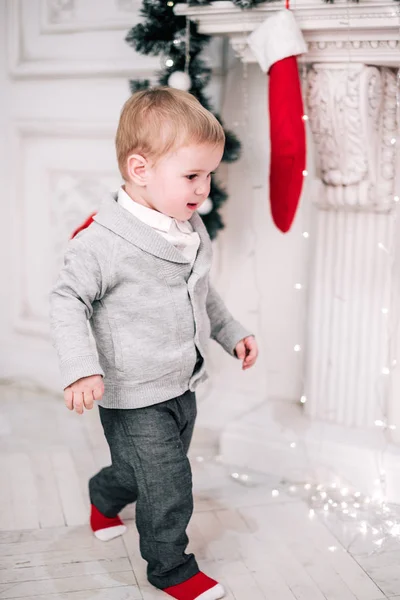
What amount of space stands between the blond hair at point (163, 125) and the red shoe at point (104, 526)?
84cm

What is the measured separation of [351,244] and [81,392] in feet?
3.00

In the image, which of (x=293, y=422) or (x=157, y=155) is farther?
(x=293, y=422)

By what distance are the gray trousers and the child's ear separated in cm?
44

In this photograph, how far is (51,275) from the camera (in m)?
2.67

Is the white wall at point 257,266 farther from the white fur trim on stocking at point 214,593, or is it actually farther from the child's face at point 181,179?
the white fur trim on stocking at point 214,593

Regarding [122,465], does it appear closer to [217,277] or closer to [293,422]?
[293,422]

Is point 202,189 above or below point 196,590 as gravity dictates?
above

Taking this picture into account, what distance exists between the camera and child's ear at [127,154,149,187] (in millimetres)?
1441

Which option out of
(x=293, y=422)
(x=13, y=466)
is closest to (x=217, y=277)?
(x=293, y=422)

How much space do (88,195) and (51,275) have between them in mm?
334

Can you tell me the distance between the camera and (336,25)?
1.72 metres

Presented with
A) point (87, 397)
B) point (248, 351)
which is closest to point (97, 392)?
point (87, 397)

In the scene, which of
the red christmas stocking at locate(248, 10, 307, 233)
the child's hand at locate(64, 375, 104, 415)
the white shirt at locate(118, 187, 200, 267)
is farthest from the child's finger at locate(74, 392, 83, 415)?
the red christmas stocking at locate(248, 10, 307, 233)

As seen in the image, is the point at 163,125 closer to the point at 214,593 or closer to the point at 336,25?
the point at 336,25
